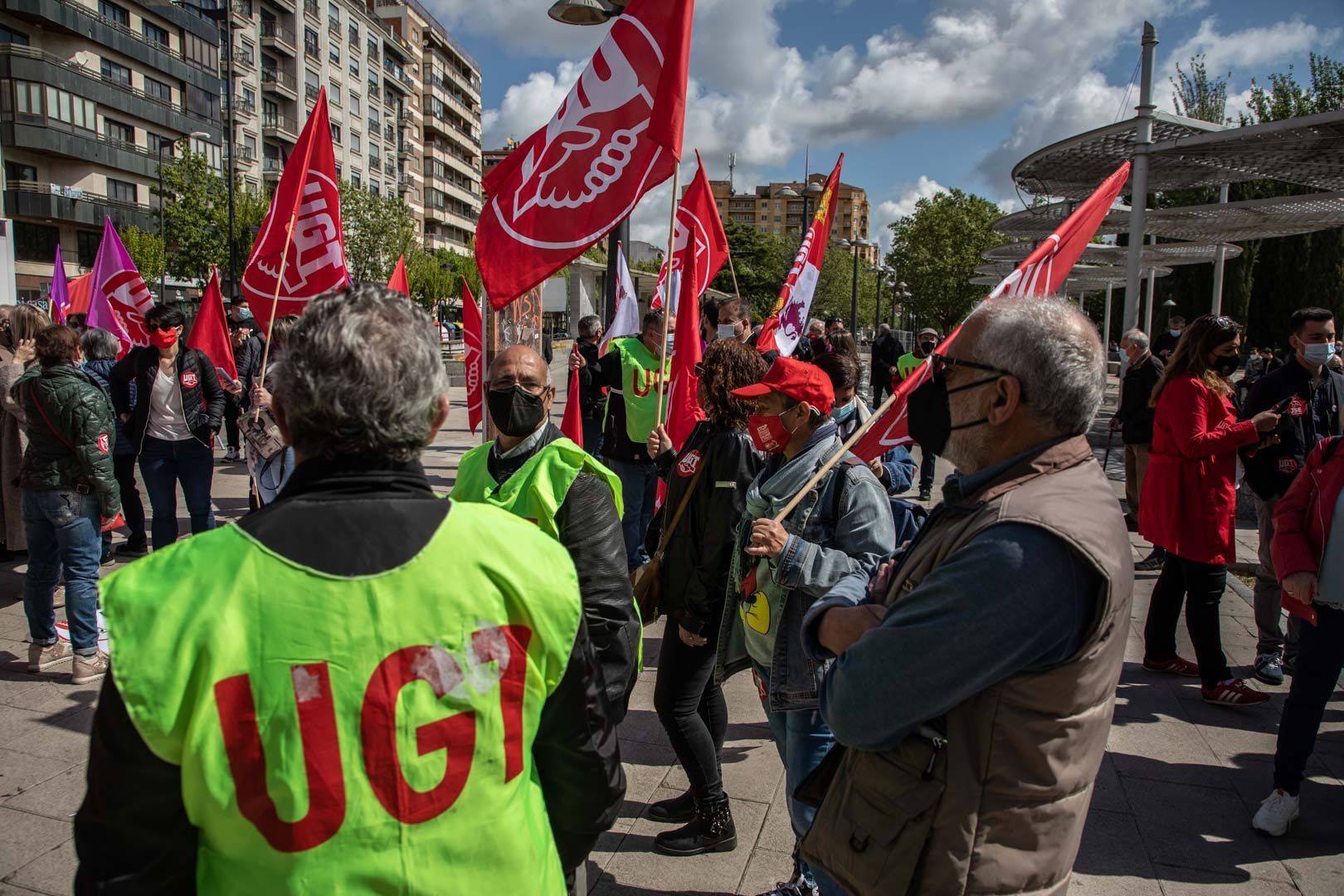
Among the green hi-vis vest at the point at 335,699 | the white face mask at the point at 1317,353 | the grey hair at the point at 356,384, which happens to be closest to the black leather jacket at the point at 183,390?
the grey hair at the point at 356,384

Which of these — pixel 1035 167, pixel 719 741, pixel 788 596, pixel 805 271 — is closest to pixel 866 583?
pixel 788 596

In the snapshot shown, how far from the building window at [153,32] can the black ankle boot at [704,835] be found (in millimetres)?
59054

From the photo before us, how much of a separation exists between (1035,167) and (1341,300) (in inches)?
1000

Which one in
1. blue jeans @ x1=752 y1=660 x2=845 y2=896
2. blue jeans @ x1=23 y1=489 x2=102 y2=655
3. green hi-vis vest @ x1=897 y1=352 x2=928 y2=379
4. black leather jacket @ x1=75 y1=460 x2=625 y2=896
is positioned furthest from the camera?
green hi-vis vest @ x1=897 y1=352 x2=928 y2=379

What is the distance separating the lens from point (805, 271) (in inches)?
291

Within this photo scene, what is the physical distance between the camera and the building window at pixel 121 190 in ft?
155

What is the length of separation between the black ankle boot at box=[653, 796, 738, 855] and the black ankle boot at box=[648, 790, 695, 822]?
15 centimetres

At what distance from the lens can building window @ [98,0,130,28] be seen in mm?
45469

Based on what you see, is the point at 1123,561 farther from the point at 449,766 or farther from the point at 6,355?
the point at 6,355

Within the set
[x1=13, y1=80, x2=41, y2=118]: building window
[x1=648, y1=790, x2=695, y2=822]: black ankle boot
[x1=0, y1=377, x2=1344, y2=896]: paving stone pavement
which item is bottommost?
[x1=0, y1=377, x2=1344, y2=896]: paving stone pavement

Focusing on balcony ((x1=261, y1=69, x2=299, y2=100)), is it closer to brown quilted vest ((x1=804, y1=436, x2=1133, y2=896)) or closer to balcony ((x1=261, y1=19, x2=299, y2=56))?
balcony ((x1=261, y1=19, x2=299, y2=56))

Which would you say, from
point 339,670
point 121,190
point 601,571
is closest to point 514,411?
point 601,571

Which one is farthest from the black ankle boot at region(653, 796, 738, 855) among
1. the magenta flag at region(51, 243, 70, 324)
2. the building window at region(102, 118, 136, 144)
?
the building window at region(102, 118, 136, 144)

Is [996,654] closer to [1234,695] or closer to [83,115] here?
[1234,695]
